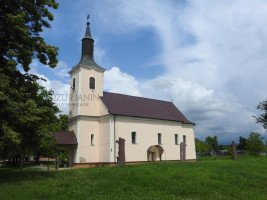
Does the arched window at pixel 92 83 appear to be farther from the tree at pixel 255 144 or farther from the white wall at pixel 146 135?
→ the tree at pixel 255 144

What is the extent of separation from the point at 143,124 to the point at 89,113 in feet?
24.3

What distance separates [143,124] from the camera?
44156 millimetres

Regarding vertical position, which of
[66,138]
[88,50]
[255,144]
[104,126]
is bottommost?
[255,144]

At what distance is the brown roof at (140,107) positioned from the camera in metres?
43.2

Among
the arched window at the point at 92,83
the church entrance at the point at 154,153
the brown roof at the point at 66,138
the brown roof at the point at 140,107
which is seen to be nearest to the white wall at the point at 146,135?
the church entrance at the point at 154,153

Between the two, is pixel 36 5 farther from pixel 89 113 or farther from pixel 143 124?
pixel 143 124

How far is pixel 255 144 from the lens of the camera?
44688 mm

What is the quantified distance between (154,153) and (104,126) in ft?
26.7

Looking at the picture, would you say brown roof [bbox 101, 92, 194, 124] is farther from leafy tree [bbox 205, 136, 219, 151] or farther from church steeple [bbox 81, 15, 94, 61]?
leafy tree [bbox 205, 136, 219, 151]

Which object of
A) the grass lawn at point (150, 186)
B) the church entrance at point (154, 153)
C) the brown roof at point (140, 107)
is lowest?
the grass lawn at point (150, 186)

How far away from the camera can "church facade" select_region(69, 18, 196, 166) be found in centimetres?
4091

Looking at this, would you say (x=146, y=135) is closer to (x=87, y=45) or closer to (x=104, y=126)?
(x=104, y=126)

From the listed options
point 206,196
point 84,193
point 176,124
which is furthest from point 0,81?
point 176,124

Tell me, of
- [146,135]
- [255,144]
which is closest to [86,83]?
[146,135]
